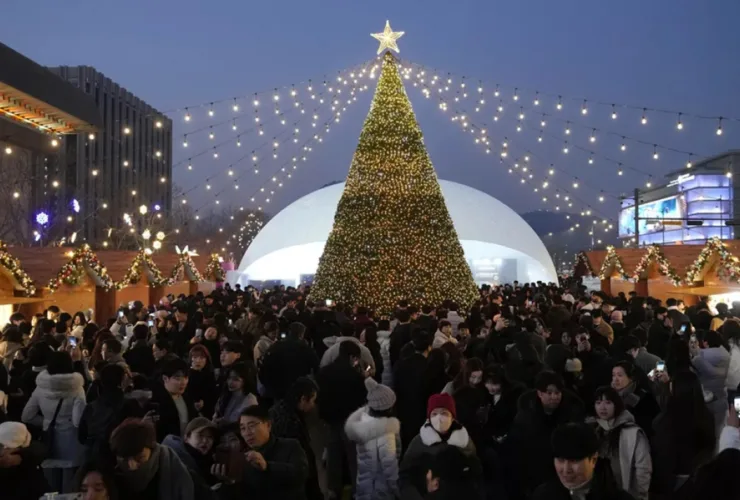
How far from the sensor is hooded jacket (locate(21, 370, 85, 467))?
634 cm

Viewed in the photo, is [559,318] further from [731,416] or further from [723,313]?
[731,416]

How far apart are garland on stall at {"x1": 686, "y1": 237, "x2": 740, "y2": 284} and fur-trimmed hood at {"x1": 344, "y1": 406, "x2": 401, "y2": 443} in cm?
1605

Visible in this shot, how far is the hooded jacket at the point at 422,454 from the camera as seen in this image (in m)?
4.24

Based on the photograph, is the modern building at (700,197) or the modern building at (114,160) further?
the modern building at (700,197)

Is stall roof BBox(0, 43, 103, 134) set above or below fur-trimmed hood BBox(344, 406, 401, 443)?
above

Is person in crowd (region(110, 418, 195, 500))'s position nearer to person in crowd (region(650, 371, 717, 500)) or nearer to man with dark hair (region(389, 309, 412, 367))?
person in crowd (region(650, 371, 717, 500))

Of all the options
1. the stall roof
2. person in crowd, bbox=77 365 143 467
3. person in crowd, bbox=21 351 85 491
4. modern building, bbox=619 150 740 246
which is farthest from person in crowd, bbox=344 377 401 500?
modern building, bbox=619 150 740 246

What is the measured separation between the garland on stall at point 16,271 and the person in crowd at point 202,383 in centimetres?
1137

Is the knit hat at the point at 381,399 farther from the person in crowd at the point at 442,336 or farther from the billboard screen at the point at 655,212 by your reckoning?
the billboard screen at the point at 655,212

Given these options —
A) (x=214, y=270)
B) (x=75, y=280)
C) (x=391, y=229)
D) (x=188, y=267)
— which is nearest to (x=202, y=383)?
(x=391, y=229)

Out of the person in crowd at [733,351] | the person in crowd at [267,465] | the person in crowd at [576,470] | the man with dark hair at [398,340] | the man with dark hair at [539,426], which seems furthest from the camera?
the man with dark hair at [398,340]

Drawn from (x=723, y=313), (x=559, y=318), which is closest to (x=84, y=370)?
(x=559, y=318)

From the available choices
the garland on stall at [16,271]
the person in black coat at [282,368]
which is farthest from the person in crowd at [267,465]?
the garland on stall at [16,271]

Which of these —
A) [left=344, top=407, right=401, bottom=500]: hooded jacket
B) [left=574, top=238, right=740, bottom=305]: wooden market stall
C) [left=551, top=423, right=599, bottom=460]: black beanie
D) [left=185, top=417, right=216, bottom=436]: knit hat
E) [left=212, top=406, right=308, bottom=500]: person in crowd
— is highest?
[left=574, top=238, right=740, bottom=305]: wooden market stall
